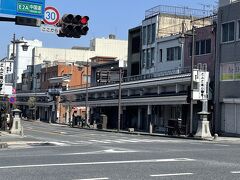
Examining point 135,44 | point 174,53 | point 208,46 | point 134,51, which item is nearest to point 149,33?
point 135,44

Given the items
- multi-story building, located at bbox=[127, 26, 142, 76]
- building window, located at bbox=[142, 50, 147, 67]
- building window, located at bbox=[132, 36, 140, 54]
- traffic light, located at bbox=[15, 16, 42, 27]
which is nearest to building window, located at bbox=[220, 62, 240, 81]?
building window, located at bbox=[142, 50, 147, 67]

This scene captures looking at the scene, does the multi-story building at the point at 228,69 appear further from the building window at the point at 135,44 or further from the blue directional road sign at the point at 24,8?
the blue directional road sign at the point at 24,8

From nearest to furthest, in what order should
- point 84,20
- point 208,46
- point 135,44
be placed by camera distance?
point 84,20, point 208,46, point 135,44

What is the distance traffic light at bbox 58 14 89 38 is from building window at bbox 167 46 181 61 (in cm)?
3718

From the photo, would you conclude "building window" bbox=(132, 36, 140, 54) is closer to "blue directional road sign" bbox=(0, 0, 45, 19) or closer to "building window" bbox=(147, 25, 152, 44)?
"building window" bbox=(147, 25, 152, 44)

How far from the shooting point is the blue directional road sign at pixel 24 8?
69.7 feet

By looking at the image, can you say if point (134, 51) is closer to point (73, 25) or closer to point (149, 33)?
point (149, 33)

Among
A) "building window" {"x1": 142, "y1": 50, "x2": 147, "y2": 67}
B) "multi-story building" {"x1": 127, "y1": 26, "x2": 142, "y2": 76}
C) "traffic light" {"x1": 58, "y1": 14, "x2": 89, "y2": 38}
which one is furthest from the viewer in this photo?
"multi-story building" {"x1": 127, "y1": 26, "x2": 142, "y2": 76}

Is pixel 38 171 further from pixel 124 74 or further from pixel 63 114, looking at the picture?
pixel 63 114

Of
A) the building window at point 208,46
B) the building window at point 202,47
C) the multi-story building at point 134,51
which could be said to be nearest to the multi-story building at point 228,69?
the building window at point 208,46

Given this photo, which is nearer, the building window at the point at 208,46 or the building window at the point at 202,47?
the building window at the point at 208,46

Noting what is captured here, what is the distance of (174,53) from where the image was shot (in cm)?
5844

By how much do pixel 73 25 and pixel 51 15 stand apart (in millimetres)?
1699

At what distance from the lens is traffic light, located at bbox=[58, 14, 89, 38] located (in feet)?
68.1
